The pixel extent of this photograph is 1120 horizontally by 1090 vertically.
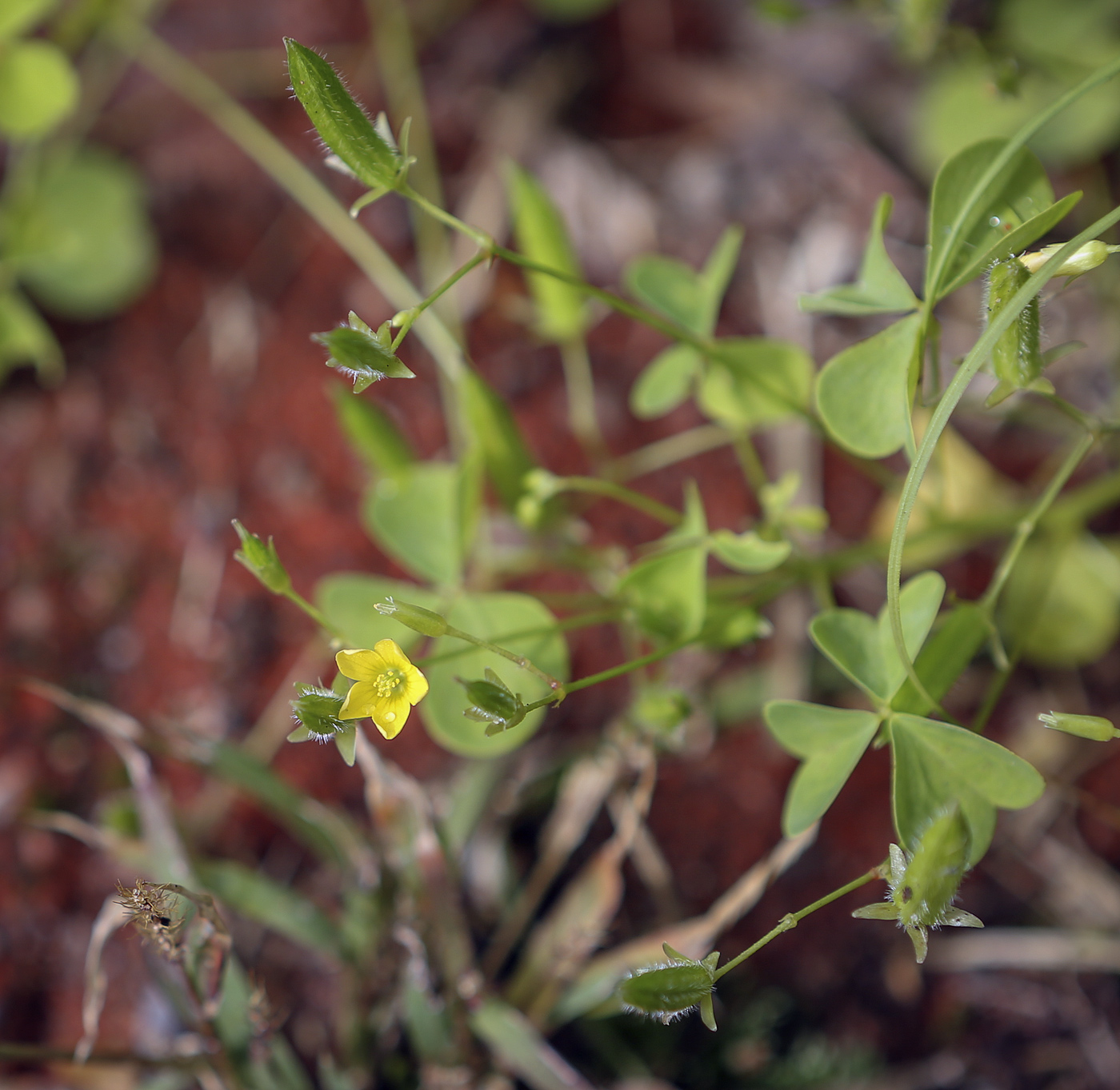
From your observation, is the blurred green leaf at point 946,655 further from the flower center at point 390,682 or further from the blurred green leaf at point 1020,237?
the flower center at point 390,682

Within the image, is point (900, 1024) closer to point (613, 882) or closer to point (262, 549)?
point (613, 882)

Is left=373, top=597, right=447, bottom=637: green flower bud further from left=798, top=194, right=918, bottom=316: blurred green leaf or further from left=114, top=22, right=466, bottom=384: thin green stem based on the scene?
left=114, top=22, right=466, bottom=384: thin green stem

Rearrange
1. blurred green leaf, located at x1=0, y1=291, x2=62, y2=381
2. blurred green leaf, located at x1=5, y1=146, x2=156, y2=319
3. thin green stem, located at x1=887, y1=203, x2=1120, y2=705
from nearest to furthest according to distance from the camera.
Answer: thin green stem, located at x1=887, y1=203, x2=1120, y2=705, blurred green leaf, located at x1=0, y1=291, x2=62, y2=381, blurred green leaf, located at x1=5, y1=146, x2=156, y2=319

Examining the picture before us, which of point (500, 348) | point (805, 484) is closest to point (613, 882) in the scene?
point (805, 484)

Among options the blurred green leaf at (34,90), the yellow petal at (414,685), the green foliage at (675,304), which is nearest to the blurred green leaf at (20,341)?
the blurred green leaf at (34,90)

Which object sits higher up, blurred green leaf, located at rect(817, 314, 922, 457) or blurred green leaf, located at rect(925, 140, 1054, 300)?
blurred green leaf, located at rect(925, 140, 1054, 300)

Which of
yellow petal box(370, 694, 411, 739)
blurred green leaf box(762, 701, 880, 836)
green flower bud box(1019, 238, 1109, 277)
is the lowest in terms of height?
blurred green leaf box(762, 701, 880, 836)

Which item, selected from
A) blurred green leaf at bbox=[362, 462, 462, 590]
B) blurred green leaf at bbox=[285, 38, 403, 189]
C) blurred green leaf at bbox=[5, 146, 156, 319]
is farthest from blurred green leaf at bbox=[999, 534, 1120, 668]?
blurred green leaf at bbox=[5, 146, 156, 319]
